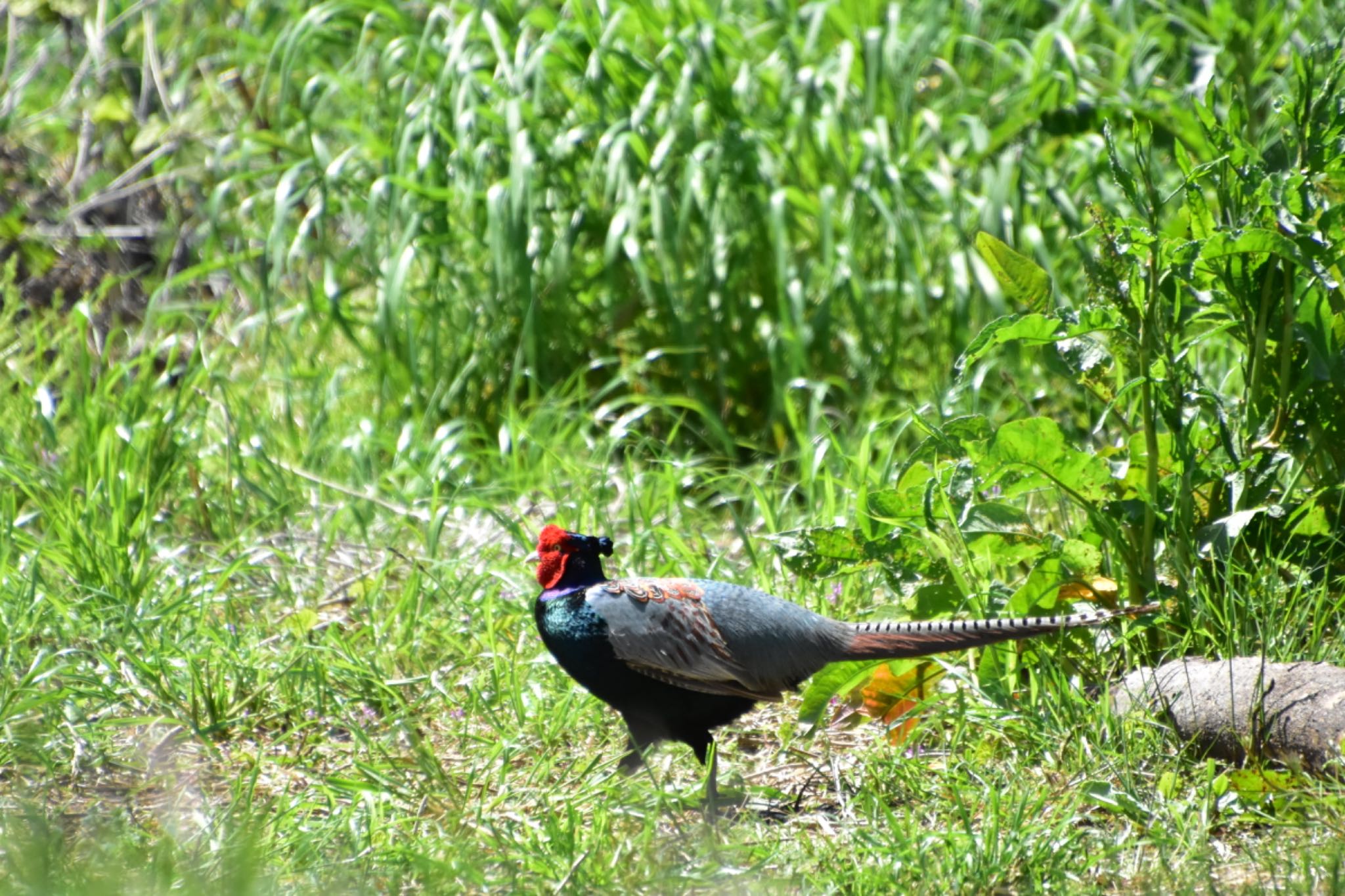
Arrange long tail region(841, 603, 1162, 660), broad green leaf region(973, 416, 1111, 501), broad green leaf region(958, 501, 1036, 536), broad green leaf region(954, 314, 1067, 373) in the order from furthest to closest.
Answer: broad green leaf region(958, 501, 1036, 536) < broad green leaf region(973, 416, 1111, 501) < broad green leaf region(954, 314, 1067, 373) < long tail region(841, 603, 1162, 660)

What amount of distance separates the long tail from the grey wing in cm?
22

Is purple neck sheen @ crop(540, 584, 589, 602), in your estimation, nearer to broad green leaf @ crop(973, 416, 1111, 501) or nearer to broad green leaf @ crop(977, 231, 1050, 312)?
broad green leaf @ crop(973, 416, 1111, 501)

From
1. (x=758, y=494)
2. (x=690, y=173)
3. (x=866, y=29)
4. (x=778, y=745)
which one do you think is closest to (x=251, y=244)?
(x=690, y=173)

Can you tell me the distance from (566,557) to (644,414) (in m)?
1.73

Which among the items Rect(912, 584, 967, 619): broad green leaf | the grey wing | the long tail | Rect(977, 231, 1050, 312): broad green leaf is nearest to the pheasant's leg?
the grey wing

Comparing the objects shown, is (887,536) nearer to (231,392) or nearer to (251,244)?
(231,392)

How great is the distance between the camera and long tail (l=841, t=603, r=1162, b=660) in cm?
247

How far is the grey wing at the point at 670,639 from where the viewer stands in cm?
250

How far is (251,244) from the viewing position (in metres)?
5.70

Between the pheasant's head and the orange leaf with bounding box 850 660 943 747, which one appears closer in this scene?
the pheasant's head

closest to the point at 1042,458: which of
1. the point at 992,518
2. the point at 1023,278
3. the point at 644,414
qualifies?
the point at 992,518

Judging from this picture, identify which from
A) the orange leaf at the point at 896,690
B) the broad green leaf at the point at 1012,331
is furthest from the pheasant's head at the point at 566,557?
the broad green leaf at the point at 1012,331

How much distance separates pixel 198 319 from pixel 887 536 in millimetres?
3427

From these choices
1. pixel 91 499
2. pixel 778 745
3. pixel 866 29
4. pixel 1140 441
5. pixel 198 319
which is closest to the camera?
pixel 1140 441
